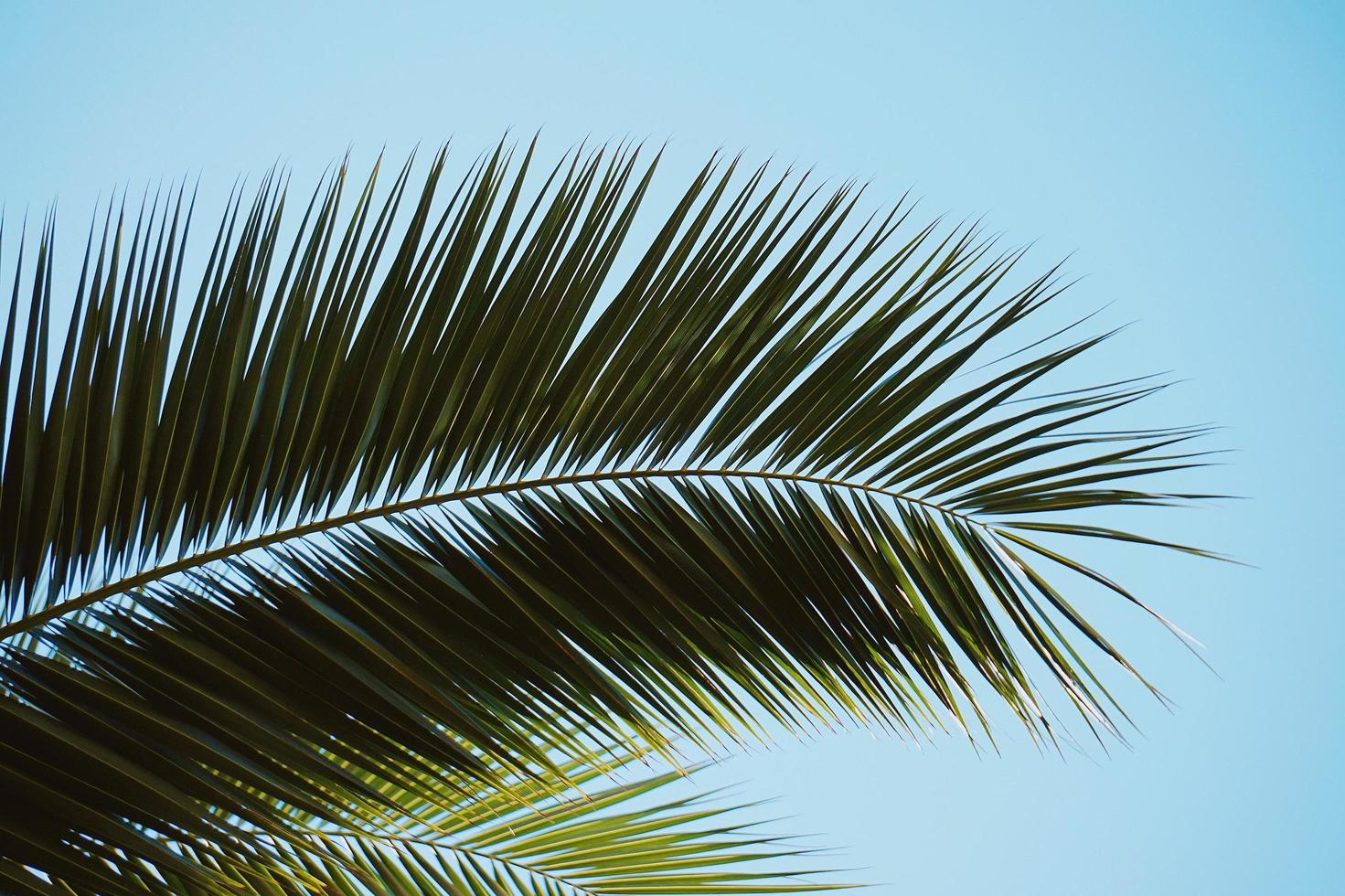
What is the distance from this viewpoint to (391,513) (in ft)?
4.55

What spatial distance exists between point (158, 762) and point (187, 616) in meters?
0.17

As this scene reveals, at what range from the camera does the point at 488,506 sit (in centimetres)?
140

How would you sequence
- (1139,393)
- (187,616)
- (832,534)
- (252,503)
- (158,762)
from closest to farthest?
(158,762)
(187,616)
(252,503)
(832,534)
(1139,393)

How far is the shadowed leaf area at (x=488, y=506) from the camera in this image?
1.15m

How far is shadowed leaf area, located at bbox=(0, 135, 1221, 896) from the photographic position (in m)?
1.15

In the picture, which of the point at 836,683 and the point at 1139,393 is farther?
the point at 1139,393

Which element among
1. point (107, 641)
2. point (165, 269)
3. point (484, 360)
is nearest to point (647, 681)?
point (484, 360)

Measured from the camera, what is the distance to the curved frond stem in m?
1.20

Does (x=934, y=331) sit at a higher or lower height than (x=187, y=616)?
higher

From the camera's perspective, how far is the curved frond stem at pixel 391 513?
1.20 metres

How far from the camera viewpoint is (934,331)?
4.96 ft

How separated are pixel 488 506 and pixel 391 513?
0.12 metres

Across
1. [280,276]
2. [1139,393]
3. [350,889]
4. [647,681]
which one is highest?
[280,276]

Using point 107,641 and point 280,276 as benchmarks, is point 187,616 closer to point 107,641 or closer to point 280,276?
point 107,641
